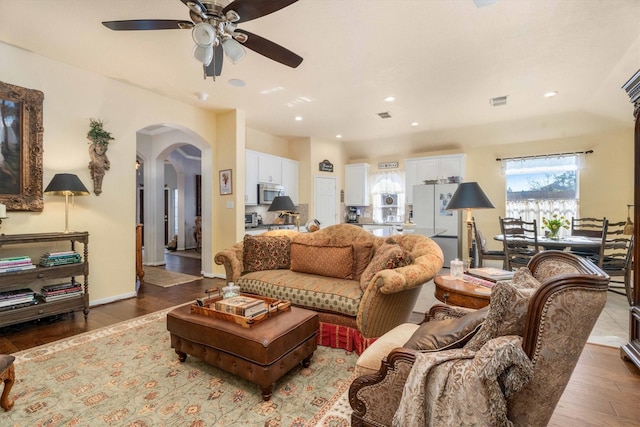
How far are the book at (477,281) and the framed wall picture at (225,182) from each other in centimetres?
377

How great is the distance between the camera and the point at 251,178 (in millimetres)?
5520

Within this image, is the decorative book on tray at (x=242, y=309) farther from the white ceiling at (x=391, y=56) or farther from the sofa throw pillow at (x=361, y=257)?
the white ceiling at (x=391, y=56)

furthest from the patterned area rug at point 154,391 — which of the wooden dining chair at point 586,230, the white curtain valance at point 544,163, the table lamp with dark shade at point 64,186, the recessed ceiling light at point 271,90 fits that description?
the white curtain valance at point 544,163

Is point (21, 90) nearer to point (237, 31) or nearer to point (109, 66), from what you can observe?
point (109, 66)

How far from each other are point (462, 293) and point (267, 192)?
4466 mm

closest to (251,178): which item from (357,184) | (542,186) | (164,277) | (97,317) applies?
(164,277)

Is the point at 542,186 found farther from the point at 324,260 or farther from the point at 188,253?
the point at 188,253

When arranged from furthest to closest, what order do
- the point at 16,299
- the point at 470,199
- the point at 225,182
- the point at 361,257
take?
the point at 225,182, the point at 361,257, the point at 16,299, the point at 470,199

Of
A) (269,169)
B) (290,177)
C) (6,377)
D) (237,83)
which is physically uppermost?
(237,83)

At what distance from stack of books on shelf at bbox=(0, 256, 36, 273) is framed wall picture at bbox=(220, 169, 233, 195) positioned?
8.41 ft

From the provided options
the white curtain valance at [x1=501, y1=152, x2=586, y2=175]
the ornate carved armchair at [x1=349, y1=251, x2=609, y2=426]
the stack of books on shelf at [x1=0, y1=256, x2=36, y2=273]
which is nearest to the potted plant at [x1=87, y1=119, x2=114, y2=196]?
the stack of books on shelf at [x1=0, y1=256, x2=36, y2=273]

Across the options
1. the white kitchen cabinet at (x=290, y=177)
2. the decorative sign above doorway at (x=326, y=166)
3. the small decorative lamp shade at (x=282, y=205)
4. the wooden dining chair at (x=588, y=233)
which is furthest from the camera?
the decorative sign above doorway at (x=326, y=166)

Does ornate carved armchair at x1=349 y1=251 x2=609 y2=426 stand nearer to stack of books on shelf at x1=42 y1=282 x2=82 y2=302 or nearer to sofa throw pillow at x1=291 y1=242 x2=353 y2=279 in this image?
sofa throw pillow at x1=291 y1=242 x2=353 y2=279

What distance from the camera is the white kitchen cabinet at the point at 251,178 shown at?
5430 mm
